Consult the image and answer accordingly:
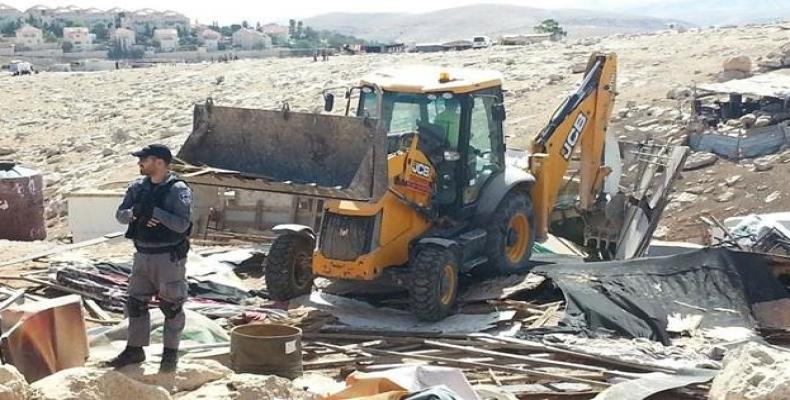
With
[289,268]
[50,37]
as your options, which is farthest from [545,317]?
[50,37]

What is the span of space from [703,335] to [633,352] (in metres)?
1.36

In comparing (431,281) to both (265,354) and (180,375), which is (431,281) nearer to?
(265,354)

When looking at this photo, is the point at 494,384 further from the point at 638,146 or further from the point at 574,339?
→ the point at 638,146

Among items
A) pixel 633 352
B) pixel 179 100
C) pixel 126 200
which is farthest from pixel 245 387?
pixel 179 100

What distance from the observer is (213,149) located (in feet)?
34.3

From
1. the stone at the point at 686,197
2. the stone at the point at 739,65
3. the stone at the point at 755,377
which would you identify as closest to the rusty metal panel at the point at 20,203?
the stone at the point at 686,197

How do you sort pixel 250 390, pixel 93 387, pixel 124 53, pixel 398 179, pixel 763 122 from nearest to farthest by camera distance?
pixel 93 387 → pixel 250 390 → pixel 398 179 → pixel 763 122 → pixel 124 53

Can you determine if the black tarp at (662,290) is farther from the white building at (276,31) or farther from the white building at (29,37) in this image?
the white building at (276,31)

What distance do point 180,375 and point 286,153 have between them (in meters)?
3.75

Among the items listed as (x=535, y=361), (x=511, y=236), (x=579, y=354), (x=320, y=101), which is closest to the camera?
(x=535, y=361)

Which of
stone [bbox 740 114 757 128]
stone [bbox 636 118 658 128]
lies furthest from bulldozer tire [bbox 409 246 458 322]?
stone [bbox 636 118 658 128]

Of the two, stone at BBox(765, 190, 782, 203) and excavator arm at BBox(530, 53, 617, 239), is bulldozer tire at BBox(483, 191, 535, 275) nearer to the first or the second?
excavator arm at BBox(530, 53, 617, 239)

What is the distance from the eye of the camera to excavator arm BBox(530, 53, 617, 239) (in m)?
12.3

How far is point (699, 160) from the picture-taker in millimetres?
19938
